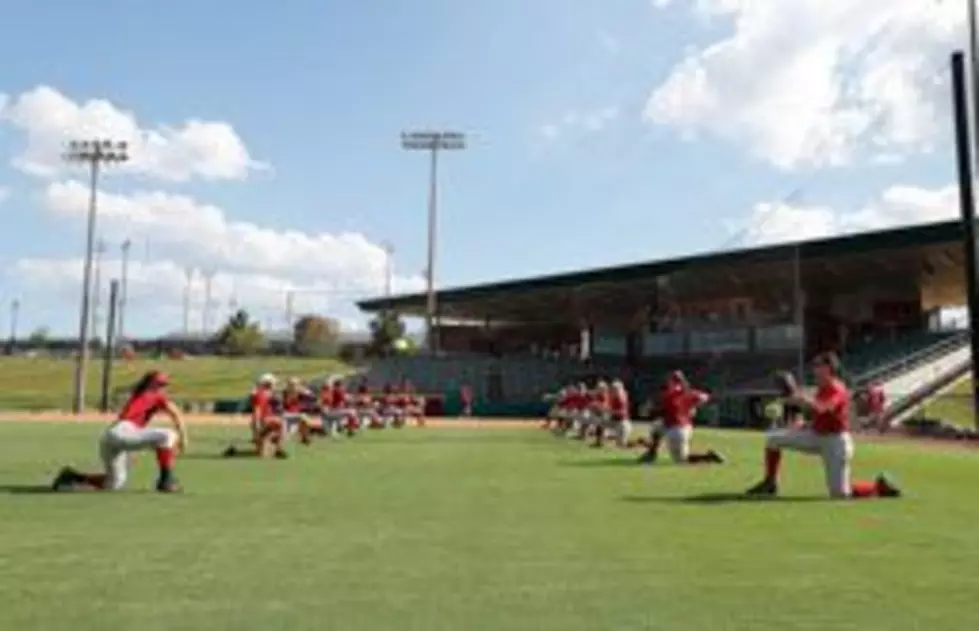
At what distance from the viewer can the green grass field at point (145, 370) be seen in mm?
87125

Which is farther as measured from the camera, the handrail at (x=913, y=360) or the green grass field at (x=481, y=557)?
the handrail at (x=913, y=360)

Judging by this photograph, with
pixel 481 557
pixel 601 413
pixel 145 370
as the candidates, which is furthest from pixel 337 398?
pixel 145 370

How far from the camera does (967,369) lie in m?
57.6

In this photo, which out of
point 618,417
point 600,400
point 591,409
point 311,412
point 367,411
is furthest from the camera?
point 367,411

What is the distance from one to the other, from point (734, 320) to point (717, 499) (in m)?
60.3

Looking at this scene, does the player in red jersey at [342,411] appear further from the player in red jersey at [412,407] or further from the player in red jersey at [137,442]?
the player in red jersey at [137,442]

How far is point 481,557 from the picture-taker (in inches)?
366

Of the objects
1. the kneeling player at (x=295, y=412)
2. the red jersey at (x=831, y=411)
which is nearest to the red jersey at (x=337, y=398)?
the kneeling player at (x=295, y=412)

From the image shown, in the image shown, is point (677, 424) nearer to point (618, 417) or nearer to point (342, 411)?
point (618, 417)

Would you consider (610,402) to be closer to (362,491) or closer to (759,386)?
(362,491)

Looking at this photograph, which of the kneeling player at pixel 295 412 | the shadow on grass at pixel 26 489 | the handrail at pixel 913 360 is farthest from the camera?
the handrail at pixel 913 360

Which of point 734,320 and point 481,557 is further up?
point 734,320

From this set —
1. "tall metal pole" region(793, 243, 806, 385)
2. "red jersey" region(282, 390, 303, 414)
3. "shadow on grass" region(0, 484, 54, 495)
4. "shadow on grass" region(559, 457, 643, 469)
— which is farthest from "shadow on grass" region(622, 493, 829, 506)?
"tall metal pole" region(793, 243, 806, 385)

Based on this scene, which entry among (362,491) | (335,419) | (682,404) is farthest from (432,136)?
(362,491)
